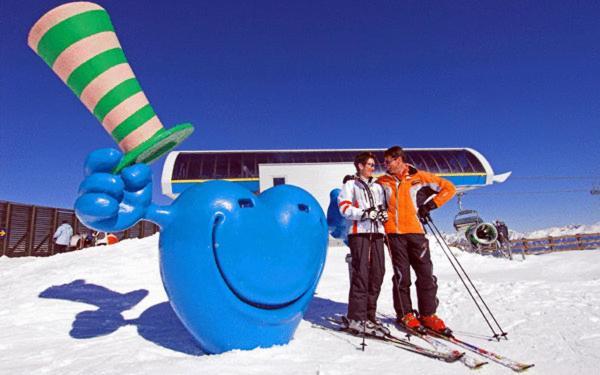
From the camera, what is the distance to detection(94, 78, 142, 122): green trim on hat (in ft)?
7.59

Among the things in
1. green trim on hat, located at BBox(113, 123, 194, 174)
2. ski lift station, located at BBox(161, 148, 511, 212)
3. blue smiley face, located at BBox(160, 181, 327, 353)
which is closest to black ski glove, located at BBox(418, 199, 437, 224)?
blue smiley face, located at BBox(160, 181, 327, 353)

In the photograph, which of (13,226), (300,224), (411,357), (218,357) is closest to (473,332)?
(411,357)

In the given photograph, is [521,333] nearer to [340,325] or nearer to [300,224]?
[340,325]

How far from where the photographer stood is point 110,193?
2.13m

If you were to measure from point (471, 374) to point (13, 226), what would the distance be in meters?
15.5

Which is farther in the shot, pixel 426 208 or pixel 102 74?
pixel 426 208

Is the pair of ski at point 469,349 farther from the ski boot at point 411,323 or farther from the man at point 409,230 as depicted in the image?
the man at point 409,230

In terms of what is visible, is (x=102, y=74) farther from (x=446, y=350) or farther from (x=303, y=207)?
(x=446, y=350)

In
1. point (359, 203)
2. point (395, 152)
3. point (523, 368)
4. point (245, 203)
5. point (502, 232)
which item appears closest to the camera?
point (523, 368)

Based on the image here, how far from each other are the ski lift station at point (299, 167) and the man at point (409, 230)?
9.14 m

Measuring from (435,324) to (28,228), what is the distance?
15.2 meters

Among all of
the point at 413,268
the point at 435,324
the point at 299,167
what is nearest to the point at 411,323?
the point at 435,324

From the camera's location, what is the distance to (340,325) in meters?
3.46

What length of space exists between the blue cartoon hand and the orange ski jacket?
84.6 inches
